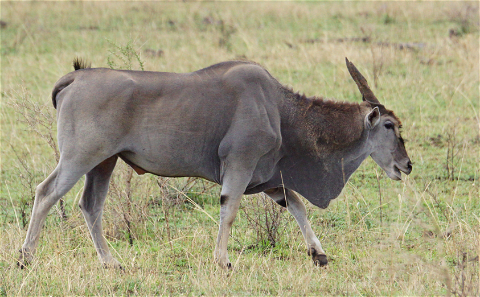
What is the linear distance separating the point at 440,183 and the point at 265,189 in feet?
9.82

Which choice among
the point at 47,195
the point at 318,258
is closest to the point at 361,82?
the point at 318,258

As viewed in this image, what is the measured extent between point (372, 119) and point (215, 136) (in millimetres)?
1352

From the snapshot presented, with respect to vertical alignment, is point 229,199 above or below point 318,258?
above

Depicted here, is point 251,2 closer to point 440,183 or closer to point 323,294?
point 440,183

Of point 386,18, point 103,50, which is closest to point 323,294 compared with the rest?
point 103,50

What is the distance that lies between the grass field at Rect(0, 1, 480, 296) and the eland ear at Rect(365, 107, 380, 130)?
745 mm

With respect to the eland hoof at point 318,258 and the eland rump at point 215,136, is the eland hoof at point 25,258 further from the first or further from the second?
the eland hoof at point 318,258

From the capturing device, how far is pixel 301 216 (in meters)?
6.03

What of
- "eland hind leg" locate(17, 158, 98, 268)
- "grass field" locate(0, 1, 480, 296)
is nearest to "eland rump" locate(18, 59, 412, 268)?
"eland hind leg" locate(17, 158, 98, 268)

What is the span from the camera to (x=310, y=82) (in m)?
11.4

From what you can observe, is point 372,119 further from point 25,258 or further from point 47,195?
point 25,258

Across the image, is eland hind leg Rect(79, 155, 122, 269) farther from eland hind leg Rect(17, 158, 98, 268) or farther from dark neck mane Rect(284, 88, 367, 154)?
dark neck mane Rect(284, 88, 367, 154)

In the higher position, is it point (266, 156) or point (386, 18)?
point (266, 156)

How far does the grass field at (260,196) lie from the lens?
17.1 feet
